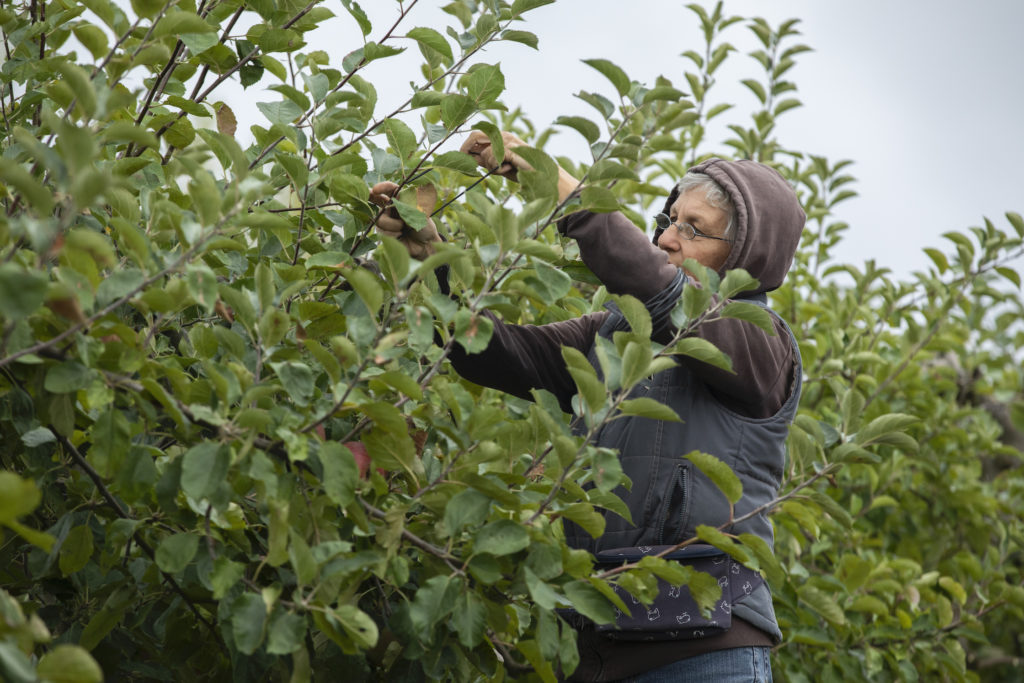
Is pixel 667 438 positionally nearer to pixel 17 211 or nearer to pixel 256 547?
pixel 256 547

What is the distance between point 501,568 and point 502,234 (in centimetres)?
53

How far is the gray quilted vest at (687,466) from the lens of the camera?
6.83 ft

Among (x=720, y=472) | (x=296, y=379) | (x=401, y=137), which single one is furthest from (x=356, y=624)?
(x=401, y=137)

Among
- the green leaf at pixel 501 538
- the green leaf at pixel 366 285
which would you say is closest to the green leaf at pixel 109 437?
the green leaf at pixel 366 285

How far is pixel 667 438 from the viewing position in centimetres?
214

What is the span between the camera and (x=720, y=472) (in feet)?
6.16

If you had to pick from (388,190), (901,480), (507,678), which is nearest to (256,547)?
(507,678)

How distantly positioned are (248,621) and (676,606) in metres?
0.86

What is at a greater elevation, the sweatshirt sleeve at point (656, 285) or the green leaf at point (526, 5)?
the green leaf at point (526, 5)

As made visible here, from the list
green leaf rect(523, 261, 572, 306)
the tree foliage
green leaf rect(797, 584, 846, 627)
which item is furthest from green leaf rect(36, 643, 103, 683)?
green leaf rect(797, 584, 846, 627)

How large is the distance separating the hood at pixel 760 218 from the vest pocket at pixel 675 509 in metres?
0.50

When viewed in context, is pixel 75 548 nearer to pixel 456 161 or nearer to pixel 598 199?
pixel 456 161

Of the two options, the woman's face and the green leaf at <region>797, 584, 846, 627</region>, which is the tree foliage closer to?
the woman's face

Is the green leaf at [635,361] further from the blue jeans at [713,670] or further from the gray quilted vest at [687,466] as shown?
the blue jeans at [713,670]
